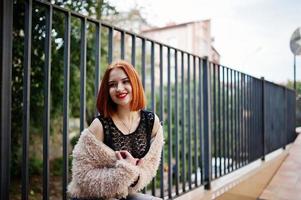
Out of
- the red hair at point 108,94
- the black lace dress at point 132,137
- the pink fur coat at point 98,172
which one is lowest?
the pink fur coat at point 98,172

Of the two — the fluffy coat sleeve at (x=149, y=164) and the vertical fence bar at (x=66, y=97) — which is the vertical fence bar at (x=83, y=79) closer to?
the vertical fence bar at (x=66, y=97)

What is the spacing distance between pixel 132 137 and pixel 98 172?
0.18 meters

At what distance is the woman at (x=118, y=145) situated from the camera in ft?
3.53

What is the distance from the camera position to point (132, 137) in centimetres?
117

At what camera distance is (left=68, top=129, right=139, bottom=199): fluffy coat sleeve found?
107cm

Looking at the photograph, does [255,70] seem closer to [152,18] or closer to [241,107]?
[241,107]

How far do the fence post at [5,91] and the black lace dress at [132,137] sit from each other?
315 mm

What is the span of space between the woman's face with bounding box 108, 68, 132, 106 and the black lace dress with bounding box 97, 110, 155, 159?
0.27 feet

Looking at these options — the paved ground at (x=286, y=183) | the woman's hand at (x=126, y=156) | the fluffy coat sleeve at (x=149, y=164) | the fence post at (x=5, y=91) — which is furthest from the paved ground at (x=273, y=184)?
the fence post at (x=5, y=91)

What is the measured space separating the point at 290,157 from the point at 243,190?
223cm

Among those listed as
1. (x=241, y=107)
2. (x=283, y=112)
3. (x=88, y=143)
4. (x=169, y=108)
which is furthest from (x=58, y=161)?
(x=88, y=143)

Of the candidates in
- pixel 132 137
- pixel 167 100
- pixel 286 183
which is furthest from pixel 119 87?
pixel 286 183

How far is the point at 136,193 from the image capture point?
119 centimetres

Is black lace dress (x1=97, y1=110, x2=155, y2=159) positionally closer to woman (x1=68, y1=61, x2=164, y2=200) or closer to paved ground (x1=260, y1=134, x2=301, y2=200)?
woman (x1=68, y1=61, x2=164, y2=200)
